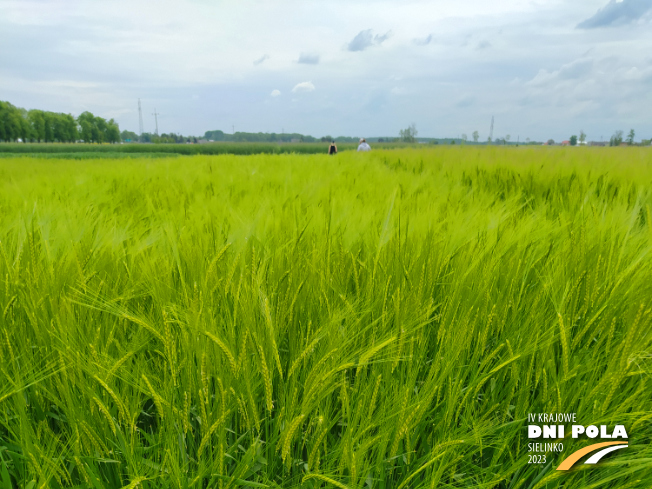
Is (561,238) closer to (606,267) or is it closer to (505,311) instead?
(606,267)

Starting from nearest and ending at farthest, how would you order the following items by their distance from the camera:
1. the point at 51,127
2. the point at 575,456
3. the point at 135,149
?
the point at 575,456 < the point at 135,149 < the point at 51,127

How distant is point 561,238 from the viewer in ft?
3.30

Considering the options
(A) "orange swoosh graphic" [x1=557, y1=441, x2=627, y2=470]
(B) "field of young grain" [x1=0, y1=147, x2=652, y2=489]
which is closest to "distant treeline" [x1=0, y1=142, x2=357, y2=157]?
(B) "field of young grain" [x1=0, y1=147, x2=652, y2=489]

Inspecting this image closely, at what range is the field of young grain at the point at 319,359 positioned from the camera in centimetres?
54

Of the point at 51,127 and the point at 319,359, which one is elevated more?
the point at 51,127

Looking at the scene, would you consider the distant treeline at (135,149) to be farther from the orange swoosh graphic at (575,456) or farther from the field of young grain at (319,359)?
the orange swoosh graphic at (575,456)

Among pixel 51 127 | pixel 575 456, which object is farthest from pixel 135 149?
pixel 575 456

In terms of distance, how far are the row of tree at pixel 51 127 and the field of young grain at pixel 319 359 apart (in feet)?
255

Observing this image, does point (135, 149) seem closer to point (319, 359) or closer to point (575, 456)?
point (319, 359)

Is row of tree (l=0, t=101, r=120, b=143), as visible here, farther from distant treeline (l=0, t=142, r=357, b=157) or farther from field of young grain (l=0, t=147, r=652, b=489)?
field of young grain (l=0, t=147, r=652, b=489)

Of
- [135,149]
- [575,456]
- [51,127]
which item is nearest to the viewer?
[575,456]

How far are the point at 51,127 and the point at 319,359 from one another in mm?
88150

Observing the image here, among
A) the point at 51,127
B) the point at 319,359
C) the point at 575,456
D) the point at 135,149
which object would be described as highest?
the point at 51,127

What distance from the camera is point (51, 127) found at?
226ft
